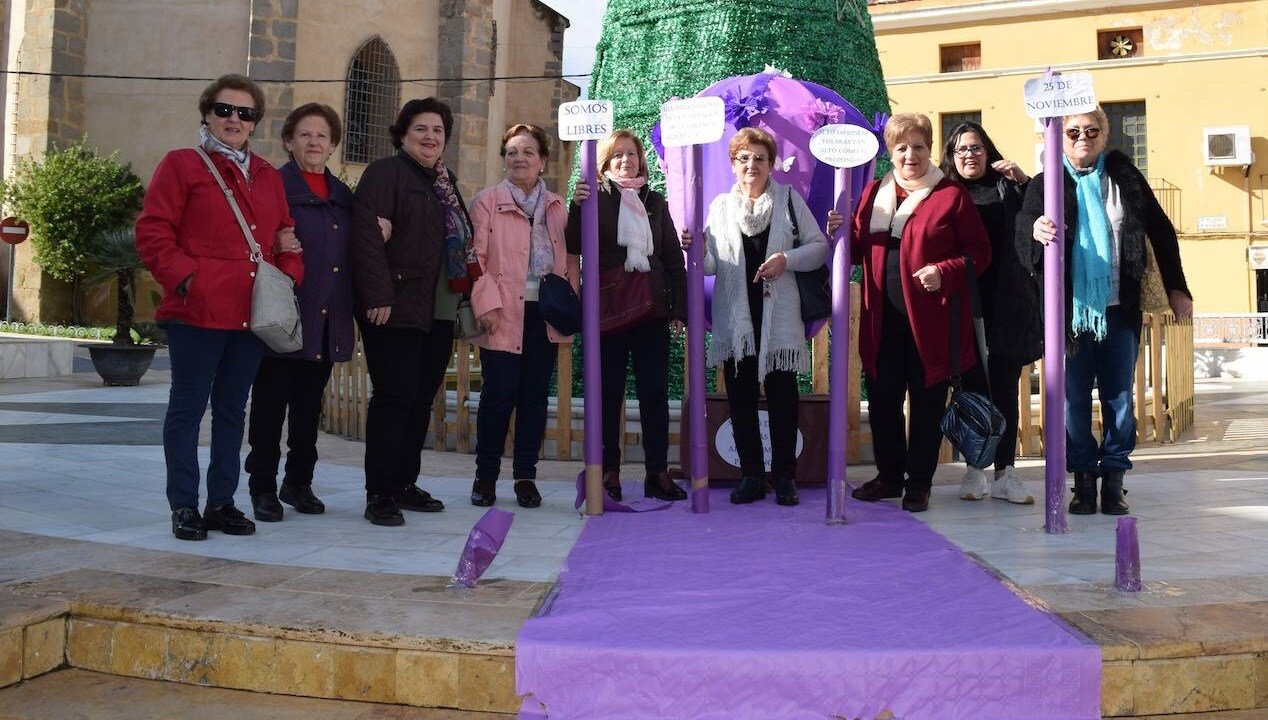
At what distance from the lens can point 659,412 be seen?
16.8 feet

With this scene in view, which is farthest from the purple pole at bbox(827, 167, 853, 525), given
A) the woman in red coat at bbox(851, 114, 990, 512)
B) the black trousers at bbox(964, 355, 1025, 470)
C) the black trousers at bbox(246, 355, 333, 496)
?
the black trousers at bbox(246, 355, 333, 496)

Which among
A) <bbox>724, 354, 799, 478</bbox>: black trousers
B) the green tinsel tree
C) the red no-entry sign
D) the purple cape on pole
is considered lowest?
<bbox>724, 354, 799, 478</bbox>: black trousers

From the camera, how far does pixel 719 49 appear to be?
712 cm

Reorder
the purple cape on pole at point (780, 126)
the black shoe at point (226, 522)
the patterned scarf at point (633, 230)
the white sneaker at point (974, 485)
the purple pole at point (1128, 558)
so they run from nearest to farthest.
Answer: the purple pole at point (1128, 558) → the black shoe at point (226, 522) → the patterned scarf at point (633, 230) → the white sneaker at point (974, 485) → the purple cape on pole at point (780, 126)

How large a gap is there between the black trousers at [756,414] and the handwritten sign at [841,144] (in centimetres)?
88

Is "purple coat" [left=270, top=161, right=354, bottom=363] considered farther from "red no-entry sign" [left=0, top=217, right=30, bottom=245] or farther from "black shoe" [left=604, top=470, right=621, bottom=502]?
"red no-entry sign" [left=0, top=217, right=30, bottom=245]

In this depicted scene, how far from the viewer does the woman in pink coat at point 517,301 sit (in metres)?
4.83

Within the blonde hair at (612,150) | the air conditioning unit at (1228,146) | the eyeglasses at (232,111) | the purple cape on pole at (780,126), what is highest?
A: the air conditioning unit at (1228,146)

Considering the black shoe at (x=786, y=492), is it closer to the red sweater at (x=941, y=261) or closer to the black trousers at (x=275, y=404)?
the red sweater at (x=941, y=261)

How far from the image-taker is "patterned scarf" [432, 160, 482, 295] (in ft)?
15.4

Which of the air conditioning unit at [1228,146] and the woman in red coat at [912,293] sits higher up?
the air conditioning unit at [1228,146]

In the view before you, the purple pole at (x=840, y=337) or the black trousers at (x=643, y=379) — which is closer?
the purple pole at (x=840, y=337)

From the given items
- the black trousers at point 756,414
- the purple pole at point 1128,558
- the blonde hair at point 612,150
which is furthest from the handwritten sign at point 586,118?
the purple pole at point 1128,558

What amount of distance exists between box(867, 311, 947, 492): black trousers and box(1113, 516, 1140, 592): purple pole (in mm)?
1668
